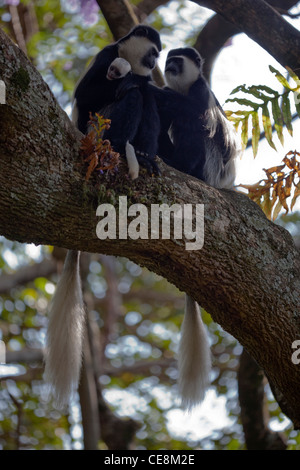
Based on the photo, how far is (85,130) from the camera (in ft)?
8.83

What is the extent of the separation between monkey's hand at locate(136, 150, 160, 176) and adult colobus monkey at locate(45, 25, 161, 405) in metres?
0.08

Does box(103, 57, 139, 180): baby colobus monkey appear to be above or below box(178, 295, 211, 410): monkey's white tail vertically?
above

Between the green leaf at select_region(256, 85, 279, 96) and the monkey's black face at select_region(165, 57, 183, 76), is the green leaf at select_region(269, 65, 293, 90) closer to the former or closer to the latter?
the green leaf at select_region(256, 85, 279, 96)

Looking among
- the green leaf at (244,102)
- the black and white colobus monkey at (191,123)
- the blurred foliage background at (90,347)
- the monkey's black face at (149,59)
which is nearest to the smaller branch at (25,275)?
the blurred foliage background at (90,347)

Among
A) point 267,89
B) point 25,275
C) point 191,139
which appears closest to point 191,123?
point 191,139

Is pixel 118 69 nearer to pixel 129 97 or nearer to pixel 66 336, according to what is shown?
pixel 129 97

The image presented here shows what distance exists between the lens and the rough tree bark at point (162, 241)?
173cm

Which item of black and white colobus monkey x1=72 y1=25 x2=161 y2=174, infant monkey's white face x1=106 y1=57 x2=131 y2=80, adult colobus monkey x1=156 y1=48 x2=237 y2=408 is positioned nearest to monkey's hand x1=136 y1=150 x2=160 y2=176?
black and white colobus monkey x1=72 y1=25 x2=161 y2=174

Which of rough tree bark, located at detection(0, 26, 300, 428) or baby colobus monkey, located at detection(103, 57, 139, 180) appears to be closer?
rough tree bark, located at detection(0, 26, 300, 428)

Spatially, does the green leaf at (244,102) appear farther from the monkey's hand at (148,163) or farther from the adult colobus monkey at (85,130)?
the monkey's hand at (148,163)

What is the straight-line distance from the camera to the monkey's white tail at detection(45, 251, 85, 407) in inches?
93.7

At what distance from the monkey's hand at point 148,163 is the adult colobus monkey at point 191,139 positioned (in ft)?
2.10

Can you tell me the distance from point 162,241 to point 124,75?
82 cm
